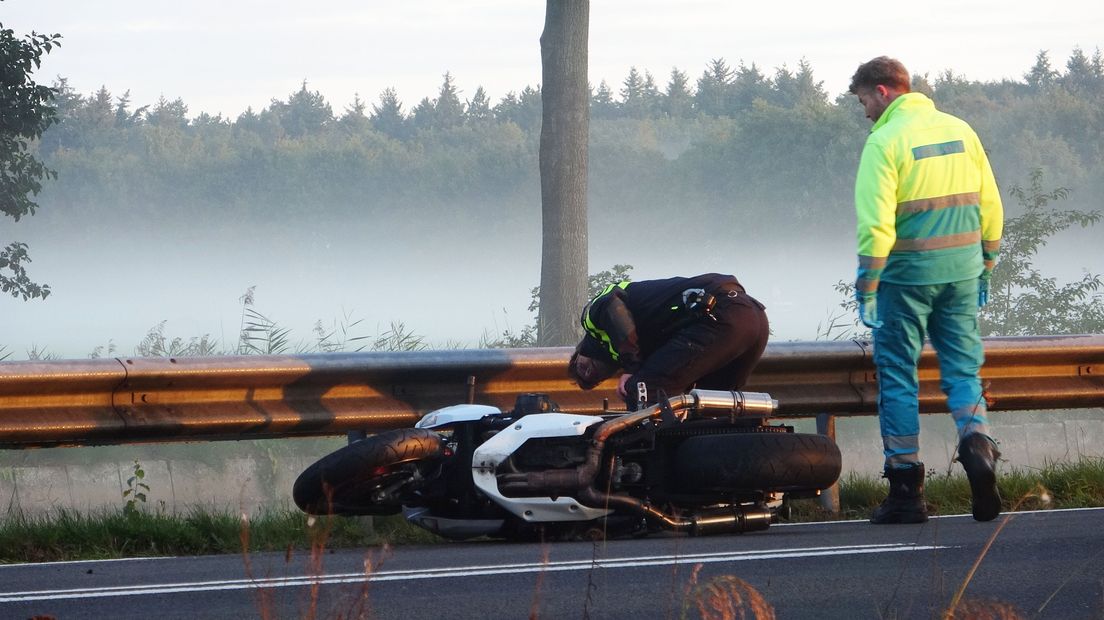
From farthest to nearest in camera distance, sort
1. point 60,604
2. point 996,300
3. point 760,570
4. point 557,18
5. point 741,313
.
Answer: point 996,300
point 557,18
point 741,313
point 760,570
point 60,604

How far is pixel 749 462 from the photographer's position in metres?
5.91

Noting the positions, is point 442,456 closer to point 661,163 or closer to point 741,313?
point 741,313

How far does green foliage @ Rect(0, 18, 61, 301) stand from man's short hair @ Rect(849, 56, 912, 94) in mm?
12810

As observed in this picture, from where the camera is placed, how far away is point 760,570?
16.5 feet

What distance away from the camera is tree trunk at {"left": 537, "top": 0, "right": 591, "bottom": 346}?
15422mm

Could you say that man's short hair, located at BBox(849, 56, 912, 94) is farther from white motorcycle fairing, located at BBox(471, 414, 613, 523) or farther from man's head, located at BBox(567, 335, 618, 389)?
white motorcycle fairing, located at BBox(471, 414, 613, 523)

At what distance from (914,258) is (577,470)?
2.00m

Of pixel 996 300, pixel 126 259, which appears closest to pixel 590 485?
pixel 996 300

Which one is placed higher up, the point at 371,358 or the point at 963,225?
the point at 963,225

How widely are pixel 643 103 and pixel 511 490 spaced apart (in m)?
102

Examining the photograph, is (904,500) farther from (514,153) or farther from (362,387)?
(514,153)

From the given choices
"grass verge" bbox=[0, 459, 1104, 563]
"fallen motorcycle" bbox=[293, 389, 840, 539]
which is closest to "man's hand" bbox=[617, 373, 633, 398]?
"fallen motorcycle" bbox=[293, 389, 840, 539]

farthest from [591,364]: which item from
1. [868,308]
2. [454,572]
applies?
[454,572]

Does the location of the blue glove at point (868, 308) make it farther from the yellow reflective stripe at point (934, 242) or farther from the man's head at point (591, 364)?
the man's head at point (591, 364)
